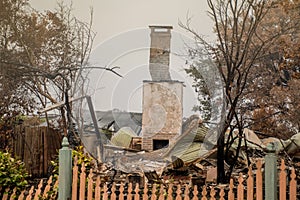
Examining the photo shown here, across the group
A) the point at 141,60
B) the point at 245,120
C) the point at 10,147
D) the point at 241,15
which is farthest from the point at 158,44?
the point at 10,147

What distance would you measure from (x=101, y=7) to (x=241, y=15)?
58.5 inches

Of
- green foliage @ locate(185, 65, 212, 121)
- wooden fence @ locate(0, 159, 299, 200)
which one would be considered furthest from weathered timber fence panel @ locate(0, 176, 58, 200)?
green foliage @ locate(185, 65, 212, 121)

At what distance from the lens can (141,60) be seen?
3.37 m

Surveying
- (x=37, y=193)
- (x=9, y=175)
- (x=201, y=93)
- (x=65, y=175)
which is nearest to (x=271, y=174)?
(x=201, y=93)

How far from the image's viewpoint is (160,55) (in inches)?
132

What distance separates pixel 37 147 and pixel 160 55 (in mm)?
1622

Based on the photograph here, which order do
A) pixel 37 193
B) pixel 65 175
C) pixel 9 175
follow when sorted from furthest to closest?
pixel 9 175 → pixel 37 193 → pixel 65 175

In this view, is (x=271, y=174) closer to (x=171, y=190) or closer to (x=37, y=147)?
(x=171, y=190)

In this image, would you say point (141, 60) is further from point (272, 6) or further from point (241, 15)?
point (272, 6)

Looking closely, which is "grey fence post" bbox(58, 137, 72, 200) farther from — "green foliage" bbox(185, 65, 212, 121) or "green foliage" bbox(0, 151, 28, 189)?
"green foliage" bbox(185, 65, 212, 121)

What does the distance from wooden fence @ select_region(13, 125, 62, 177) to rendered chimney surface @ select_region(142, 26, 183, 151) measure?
1123mm

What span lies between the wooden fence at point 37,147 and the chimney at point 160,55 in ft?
4.41

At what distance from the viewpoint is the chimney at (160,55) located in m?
3.32

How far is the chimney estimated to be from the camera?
10.9ft
